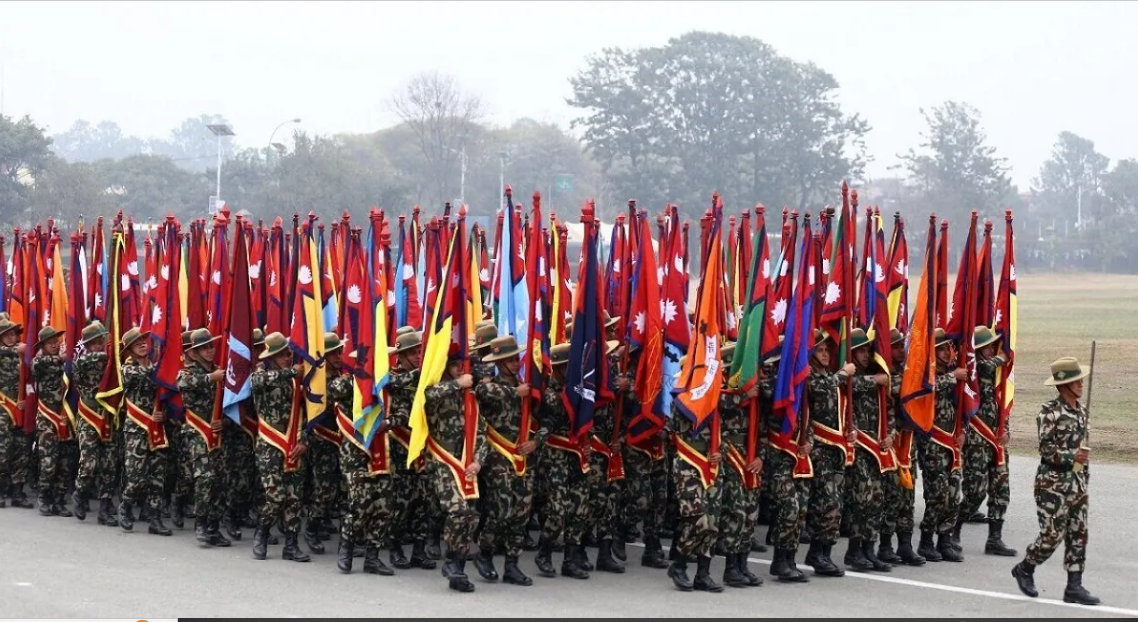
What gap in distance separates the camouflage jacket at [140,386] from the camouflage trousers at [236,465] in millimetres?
839

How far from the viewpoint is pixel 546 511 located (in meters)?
10.1

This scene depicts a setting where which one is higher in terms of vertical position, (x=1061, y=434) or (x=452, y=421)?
(x=1061, y=434)

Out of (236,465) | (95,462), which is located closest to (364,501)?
(236,465)

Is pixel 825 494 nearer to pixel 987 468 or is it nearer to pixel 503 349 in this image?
pixel 987 468

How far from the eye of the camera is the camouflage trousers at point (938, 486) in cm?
1065

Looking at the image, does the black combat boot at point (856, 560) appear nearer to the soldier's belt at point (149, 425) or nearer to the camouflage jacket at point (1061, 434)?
the camouflage jacket at point (1061, 434)

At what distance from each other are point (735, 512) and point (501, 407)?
1697mm

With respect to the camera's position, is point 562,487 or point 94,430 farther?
point 94,430

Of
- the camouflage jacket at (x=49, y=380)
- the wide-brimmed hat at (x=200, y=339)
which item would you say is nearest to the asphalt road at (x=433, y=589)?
the wide-brimmed hat at (x=200, y=339)

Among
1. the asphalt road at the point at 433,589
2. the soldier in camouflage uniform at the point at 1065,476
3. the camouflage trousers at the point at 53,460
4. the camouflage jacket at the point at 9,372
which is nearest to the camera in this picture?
the asphalt road at the point at 433,589

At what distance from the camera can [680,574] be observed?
31.3ft

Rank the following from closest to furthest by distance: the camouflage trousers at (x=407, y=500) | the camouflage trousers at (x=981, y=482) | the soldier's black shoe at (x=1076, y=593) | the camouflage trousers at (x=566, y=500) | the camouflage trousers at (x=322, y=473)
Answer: the soldier's black shoe at (x=1076, y=593), the camouflage trousers at (x=566, y=500), the camouflage trousers at (x=407, y=500), the camouflage trousers at (x=322, y=473), the camouflage trousers at (x=981, y=482)

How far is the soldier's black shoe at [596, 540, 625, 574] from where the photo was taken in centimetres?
1029

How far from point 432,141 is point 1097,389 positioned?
5920cm
